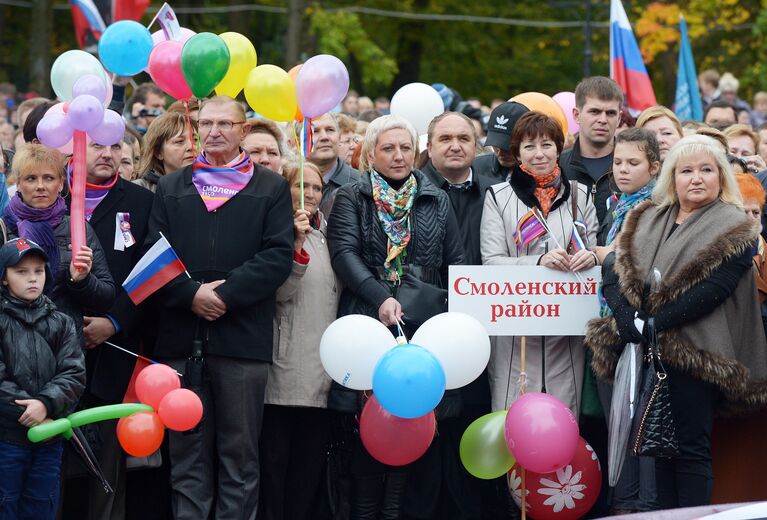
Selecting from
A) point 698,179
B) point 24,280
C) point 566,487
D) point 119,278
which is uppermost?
point 698,179

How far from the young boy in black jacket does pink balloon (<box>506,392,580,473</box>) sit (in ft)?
7.66

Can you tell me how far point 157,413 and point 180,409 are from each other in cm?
20

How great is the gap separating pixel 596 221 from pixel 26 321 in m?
3.33

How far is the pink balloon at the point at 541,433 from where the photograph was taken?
261 inches

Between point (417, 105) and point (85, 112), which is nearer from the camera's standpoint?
point (85, 112)

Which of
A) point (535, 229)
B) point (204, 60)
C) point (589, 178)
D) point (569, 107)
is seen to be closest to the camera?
point (204, 60)

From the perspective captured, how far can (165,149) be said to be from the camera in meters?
7.55

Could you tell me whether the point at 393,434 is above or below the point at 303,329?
below

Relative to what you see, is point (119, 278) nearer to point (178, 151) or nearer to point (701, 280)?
point (178, 151)

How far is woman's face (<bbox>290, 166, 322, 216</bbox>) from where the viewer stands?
7.11 metres

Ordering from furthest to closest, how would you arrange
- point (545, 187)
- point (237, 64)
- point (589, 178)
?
point (589, 178) < point (237, 64) < point (545, 187)

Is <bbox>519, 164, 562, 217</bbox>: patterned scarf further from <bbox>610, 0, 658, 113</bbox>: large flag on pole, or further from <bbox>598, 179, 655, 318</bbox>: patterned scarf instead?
<bbox>610, 0, 658, 113</bbox>: large flag on pole

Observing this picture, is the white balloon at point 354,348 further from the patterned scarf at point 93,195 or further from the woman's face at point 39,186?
the woman's face at point 39,186

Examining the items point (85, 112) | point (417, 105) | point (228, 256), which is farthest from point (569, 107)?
point (85, 112)
